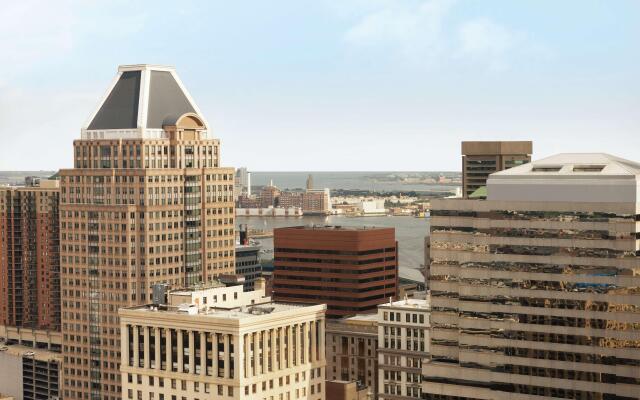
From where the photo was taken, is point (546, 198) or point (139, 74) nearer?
point (546, 198)

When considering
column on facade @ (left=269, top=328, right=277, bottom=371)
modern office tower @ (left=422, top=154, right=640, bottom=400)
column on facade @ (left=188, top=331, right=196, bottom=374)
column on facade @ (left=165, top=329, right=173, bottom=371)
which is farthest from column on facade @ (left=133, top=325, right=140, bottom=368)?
modern office tower @ (left=422, top=154, right=640, bottom=400)

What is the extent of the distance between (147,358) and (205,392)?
8.44m

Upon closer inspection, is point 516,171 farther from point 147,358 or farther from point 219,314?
point 147,358

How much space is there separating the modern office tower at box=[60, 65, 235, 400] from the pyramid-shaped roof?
156 millimetres

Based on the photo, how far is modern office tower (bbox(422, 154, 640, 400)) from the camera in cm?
12238

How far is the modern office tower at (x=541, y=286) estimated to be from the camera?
4818 inches

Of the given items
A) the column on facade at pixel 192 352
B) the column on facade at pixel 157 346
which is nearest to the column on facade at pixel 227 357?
the column on facade at pixel 192 352

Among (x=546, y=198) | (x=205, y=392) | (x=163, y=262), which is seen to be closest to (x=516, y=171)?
(x=546, y=198)

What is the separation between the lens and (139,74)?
655ft

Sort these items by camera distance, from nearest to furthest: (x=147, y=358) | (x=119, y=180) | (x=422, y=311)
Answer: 1. (x=147, y=358)
2. (x=422, y=311)
3. (x=119, y=180)

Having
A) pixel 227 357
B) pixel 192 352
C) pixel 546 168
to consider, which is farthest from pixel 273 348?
pixel 546 168

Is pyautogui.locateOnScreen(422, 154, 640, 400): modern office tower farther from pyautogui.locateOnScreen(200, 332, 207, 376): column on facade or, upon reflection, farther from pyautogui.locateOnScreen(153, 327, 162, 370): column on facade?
pyautogui.locateOnScreen(153, 327, 162, 370): column on facade

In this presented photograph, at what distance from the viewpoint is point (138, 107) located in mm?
194500

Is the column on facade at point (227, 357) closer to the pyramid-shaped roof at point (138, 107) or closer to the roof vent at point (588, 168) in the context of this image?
the roof vent at point (588, 168)
